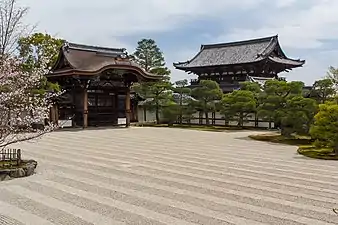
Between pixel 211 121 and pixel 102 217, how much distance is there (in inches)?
875

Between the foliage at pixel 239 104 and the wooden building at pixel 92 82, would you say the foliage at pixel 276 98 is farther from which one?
the wooden building at pixel 92 82

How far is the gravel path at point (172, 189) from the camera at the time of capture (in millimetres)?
5762

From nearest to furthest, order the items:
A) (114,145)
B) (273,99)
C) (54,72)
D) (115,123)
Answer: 1. (114,145)
2. (273,99)
3. (54,72)
4. (115,123)

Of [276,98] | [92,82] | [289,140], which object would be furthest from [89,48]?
[289,140]

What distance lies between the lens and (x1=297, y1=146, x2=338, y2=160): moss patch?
12000 mm

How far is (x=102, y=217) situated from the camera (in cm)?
572

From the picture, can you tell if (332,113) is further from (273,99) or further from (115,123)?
(115,123)

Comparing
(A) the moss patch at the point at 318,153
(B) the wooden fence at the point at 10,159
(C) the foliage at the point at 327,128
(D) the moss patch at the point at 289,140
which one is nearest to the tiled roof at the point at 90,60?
(D) the moss patch at the point at 289,140

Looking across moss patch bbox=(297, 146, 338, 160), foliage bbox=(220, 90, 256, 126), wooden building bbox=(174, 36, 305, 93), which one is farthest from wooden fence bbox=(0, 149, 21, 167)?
wooden building bbox=(174, 36, 305, 93)

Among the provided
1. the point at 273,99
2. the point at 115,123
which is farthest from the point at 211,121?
the point at 273,99

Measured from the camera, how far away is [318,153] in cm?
A: 1284

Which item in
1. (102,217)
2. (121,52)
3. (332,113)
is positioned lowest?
(102,217)

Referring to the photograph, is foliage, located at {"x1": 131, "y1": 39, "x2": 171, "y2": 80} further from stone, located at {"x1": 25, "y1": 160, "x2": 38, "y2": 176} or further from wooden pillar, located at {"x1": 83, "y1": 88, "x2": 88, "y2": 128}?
stone, located at {"x1": 25, "y1": 160, "x2": 38, "y2": 176}

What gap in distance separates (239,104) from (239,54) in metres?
9.23
